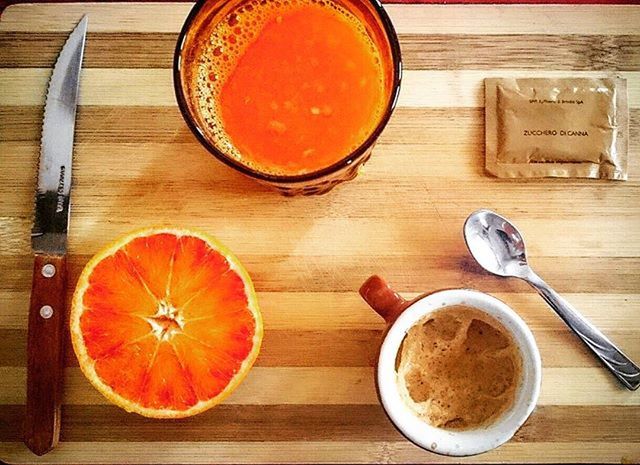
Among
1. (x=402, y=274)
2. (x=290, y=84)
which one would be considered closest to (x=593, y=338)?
(x=402, y=274)

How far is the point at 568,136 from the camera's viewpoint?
0.98 m

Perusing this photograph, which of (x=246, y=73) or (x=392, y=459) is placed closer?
(x=246, y=73)

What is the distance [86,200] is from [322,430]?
17.6 inches

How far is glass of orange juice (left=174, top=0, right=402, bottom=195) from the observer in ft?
2.68

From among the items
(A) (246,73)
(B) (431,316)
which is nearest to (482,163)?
(B) (431,316)

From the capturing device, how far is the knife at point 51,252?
0.96 m

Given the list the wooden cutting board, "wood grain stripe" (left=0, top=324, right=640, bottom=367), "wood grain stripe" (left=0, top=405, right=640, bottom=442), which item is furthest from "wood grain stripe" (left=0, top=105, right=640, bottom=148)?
"wood grain stripe" (left=0, top=405, right=640, bottom=442)

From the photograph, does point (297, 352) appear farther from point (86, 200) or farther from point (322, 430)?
point (86, 200)

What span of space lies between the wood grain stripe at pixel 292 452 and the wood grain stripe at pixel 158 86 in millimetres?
461

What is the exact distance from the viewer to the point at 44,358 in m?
0.96

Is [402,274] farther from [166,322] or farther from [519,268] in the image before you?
[166,322]

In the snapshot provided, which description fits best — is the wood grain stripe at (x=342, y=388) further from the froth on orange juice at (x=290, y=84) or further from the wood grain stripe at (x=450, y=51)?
the wood grain stripe at (x=450, y=51)

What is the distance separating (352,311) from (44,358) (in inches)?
16.2

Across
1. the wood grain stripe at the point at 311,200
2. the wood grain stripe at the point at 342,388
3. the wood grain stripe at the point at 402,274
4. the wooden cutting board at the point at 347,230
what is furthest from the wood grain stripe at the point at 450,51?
the wood grain stripe at the point at 342,388
